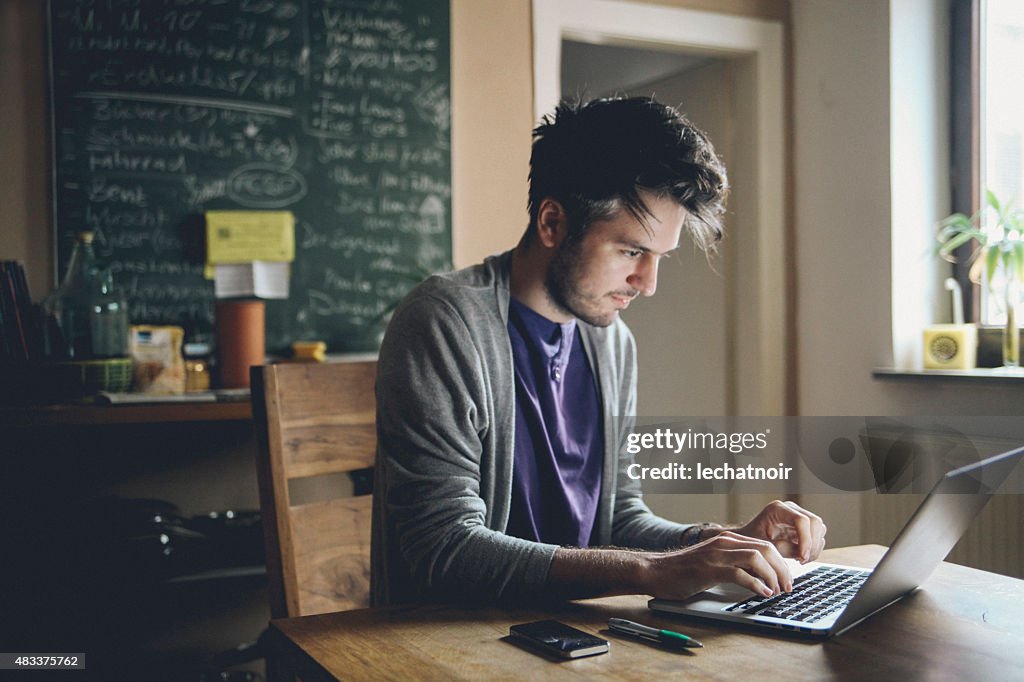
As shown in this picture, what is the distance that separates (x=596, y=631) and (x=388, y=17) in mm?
2342

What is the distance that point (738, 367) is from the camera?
3.48 meters

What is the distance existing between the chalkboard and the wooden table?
5.98 ft

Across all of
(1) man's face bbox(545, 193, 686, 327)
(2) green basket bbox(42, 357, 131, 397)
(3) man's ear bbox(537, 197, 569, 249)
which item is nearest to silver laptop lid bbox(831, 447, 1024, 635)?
(1) man's face bbox(545, 193, 686, 327)

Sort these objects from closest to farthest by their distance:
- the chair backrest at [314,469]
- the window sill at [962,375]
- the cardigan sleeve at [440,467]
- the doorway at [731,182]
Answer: the cardigan sleeve at [440,467]
the chair backrest at [314,469]
the window sill at [962,375]
the doorway at [731,182]

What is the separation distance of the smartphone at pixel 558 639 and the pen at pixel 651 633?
40 mm

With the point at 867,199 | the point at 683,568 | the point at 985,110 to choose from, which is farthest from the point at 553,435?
the point at 985,110

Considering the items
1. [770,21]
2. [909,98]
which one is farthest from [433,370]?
[770,21]

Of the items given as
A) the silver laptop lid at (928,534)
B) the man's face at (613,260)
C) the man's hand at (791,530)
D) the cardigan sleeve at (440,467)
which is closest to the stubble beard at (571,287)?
the man's face at (613,260)

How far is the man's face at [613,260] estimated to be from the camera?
140 cm

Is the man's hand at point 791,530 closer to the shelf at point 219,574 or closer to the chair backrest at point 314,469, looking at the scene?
the chair backrest at point 314,469

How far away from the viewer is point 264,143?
271 cm

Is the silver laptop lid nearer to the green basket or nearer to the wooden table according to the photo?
the wooden table

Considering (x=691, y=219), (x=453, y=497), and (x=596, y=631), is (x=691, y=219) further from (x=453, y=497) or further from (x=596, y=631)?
(x=596, y=631)

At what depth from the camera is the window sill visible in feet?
8.23
